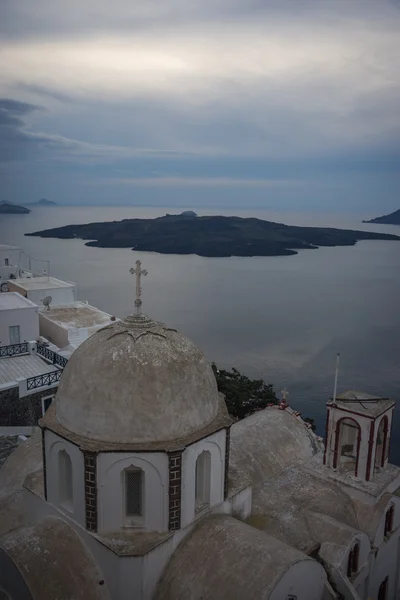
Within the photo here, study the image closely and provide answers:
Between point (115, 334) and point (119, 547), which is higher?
point (115, 334)

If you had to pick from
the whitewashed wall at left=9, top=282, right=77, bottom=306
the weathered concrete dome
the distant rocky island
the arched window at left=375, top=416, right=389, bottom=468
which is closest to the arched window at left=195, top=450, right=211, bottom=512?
the weathered concrete dome

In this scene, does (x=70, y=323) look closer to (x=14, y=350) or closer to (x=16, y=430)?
(x=14, y=350)

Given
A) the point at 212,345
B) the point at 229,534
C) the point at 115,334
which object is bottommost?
the point at 212,345

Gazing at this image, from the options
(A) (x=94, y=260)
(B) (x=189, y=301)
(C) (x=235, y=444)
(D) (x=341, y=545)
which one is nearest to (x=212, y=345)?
(B) (x=189, y=301)

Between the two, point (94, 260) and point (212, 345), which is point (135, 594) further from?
point (94, 260)

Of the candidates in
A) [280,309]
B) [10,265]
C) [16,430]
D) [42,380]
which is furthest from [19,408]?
[280,309]

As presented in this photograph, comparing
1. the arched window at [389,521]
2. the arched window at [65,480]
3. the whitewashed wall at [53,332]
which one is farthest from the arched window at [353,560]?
the whitewashed wall at [53,332]

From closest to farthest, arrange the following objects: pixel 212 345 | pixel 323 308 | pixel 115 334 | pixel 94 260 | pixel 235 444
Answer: pixel 115 334 → pixel 235 444 → pixel 212 345 → pixel 323 308 → pixel 94 260
